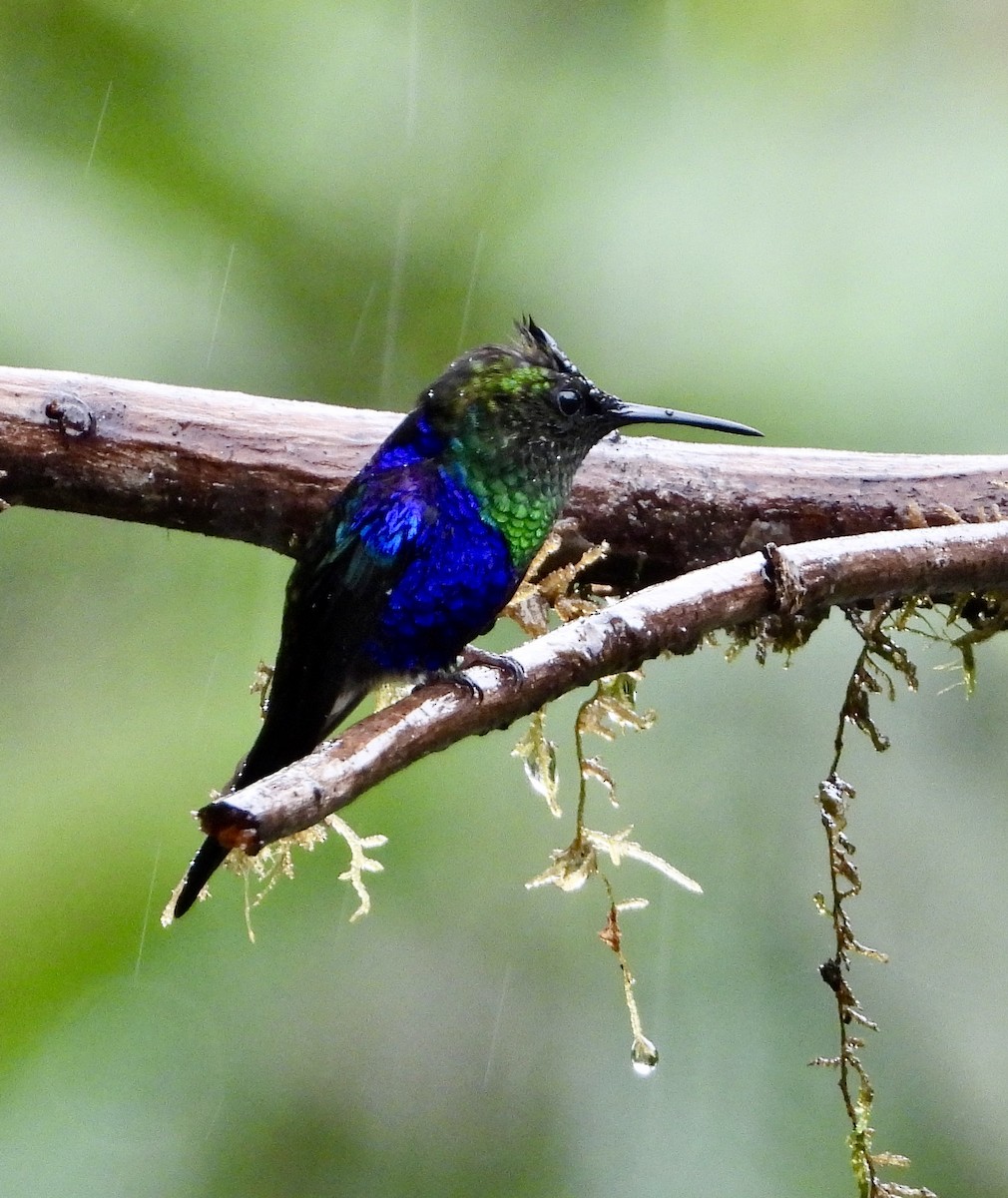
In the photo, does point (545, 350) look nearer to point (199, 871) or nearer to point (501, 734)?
point (199, 871)

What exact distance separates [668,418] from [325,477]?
2.12 feet

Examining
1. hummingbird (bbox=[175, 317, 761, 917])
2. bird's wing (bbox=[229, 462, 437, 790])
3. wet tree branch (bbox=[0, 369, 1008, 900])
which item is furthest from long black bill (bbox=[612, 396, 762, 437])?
bird's wing (bbox=[229, 462, 437, 790])

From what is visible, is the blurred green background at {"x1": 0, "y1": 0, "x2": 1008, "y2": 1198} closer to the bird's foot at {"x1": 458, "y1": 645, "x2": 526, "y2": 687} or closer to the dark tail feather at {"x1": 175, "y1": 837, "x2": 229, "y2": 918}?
the bird's foot at {"x1": 458, "y1": 645, "x2": 526, "y2": 687}

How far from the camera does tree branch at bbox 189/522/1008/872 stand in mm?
973

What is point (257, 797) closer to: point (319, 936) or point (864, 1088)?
point (864, 1088)

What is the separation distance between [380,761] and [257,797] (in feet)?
0.64

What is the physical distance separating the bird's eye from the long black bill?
0.06 metres

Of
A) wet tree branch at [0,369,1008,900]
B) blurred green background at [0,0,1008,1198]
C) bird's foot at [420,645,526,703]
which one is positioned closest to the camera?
bird's foot at [420,645,526,703]

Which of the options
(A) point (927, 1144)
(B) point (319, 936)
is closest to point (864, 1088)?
(A) point (927, 1144)

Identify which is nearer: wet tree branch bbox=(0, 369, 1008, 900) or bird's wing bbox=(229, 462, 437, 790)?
bird's wing bbox=(229, 462, 437, 790)

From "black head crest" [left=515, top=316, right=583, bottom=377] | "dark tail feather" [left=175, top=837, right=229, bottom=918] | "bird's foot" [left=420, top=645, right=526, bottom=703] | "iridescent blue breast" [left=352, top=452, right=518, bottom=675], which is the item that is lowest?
"dark tail feather" [left=175, top=837, right=229, bottom=918]

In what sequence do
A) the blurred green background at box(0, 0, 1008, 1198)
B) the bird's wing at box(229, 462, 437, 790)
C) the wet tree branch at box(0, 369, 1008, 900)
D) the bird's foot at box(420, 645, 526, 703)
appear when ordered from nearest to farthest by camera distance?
the bird's foot at box(420, 645, 526, 703)
the bird's wing at box(229, 462, 437, 790)
the wet tree branch at box(0, 369, 1008, 900)
the blurred green background at box(0, 0, 1008, 1198)

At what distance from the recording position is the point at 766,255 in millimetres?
4336

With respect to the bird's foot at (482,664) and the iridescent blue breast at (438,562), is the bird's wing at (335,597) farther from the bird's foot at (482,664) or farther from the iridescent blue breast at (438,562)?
the bird's foot at (482,664)
